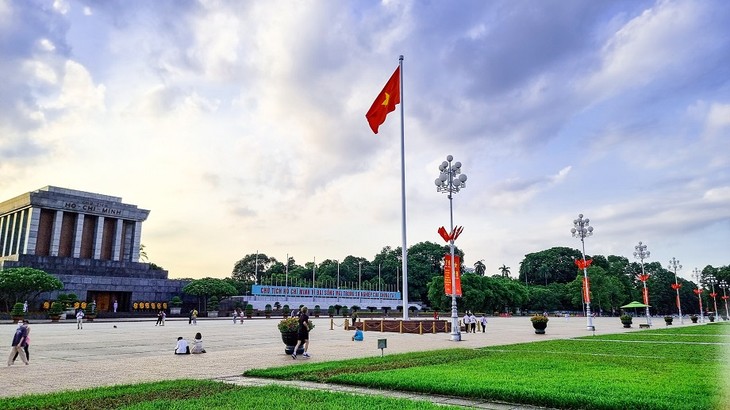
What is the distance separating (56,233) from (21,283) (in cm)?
2775

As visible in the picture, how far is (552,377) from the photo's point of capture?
11.0 metres

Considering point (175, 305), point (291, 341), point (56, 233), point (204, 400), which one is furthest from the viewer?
point (56, 233)

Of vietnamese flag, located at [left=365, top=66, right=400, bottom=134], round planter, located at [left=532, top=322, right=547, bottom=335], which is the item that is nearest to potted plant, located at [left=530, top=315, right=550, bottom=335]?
round planter, located at [left=532, top=322, right=547, bottom=335]

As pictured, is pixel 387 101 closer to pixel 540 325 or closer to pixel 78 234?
pixel 540 325

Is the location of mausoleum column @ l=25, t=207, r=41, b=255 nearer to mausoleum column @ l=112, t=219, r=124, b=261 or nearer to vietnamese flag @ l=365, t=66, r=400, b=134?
mausoleum column @ l=112, t=219, r=124, b=261

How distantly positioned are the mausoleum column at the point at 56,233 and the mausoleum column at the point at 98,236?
5.18m

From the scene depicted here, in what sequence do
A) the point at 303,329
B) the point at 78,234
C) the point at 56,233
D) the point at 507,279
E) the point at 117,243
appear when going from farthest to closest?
the point at 507,279
the point at 117,243
the point at 78,234
the point at 56,233
the point at 303,329

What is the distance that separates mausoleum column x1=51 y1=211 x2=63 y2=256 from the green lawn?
77164 mm

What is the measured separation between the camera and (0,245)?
84750mm

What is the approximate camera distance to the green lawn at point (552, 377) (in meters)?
8.45

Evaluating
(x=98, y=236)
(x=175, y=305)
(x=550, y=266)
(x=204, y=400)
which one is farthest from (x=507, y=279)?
(x=204, y=400)

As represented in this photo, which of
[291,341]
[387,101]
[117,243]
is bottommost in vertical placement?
[291,341]

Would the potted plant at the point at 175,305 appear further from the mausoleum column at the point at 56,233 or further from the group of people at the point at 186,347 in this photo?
the group of people at the point at 186,347

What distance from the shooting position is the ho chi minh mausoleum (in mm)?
67250
